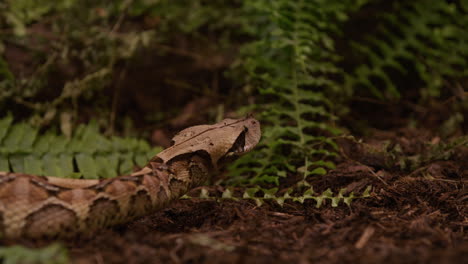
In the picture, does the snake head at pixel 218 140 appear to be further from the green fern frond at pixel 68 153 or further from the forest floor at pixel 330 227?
the green fern frond at pixel 68 153

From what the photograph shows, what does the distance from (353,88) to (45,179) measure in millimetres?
5308

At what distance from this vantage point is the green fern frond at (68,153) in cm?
524

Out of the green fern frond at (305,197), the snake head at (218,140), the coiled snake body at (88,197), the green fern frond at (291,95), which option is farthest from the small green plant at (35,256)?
the green fern frond at (291,95)

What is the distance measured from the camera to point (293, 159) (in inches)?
214

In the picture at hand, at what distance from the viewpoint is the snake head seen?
4.64m

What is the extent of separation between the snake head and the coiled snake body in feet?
0.07

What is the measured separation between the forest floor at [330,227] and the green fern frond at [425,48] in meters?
2.01

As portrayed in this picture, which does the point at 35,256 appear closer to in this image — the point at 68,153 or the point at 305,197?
the point at 305,197

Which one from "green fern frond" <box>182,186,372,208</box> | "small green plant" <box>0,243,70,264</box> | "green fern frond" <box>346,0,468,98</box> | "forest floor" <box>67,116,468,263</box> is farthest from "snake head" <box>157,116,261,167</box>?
"green fern frond" <box>346,0,468,98</box>

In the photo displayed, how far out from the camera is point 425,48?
23.4 feet

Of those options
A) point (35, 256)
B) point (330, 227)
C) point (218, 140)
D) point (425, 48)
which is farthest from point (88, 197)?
point (425, 48)

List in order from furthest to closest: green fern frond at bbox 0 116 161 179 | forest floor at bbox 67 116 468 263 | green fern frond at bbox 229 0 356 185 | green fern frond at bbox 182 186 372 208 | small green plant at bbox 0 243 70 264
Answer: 1. green fern frond at bbox 229 0 356 185
2. green fern frond at bbox 0 116 161 179
3. green fern frond at bbox 182 186 372 208
4. forest floor at bbox 67 116 468 263
5. small green plant at bbox 0 243 70 264

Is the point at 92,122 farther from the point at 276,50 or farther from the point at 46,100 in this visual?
the point at 276,50

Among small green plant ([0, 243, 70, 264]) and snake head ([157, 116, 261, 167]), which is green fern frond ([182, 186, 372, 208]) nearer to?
snake head ([157, 116, 261, 167])
